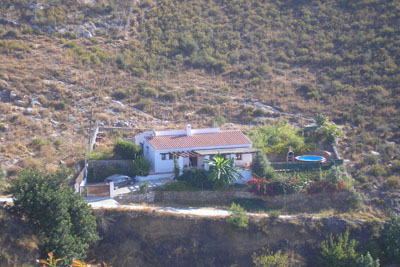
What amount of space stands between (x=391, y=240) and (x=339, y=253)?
3322mm

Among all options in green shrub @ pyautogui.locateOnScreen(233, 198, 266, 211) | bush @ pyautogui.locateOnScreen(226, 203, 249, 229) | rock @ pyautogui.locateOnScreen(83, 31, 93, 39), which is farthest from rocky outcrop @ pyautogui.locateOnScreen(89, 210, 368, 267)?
rock @ pyautogui.locateOnScreen(83, 31, 93, 39)

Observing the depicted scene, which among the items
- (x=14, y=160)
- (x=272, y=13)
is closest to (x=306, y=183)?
(x=14, y=160)

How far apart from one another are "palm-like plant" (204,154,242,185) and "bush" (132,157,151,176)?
158 inches

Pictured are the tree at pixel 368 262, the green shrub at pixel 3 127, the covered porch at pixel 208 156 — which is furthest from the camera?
the green shrub at pixel 3 127

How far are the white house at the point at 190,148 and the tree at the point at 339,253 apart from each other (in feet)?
24.0

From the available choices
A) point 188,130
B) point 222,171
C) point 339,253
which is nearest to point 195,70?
point 188,130

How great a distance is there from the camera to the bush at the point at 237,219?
2455 cm

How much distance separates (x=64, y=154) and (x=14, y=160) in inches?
131

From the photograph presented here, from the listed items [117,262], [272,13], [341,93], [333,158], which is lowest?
[117,262]

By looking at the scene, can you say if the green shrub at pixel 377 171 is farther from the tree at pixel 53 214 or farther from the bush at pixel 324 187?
the tree at pixel 53 214

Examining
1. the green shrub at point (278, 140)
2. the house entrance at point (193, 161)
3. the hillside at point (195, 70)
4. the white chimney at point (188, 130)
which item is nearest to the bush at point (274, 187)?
the green shrub at point (278, 140)

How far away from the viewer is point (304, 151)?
3209 centimetres

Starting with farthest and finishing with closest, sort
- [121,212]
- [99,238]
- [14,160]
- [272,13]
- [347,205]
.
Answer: [272,13], [14,160], [347,205], [121,212], [99,238]

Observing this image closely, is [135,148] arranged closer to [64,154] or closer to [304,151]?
[64,154]
